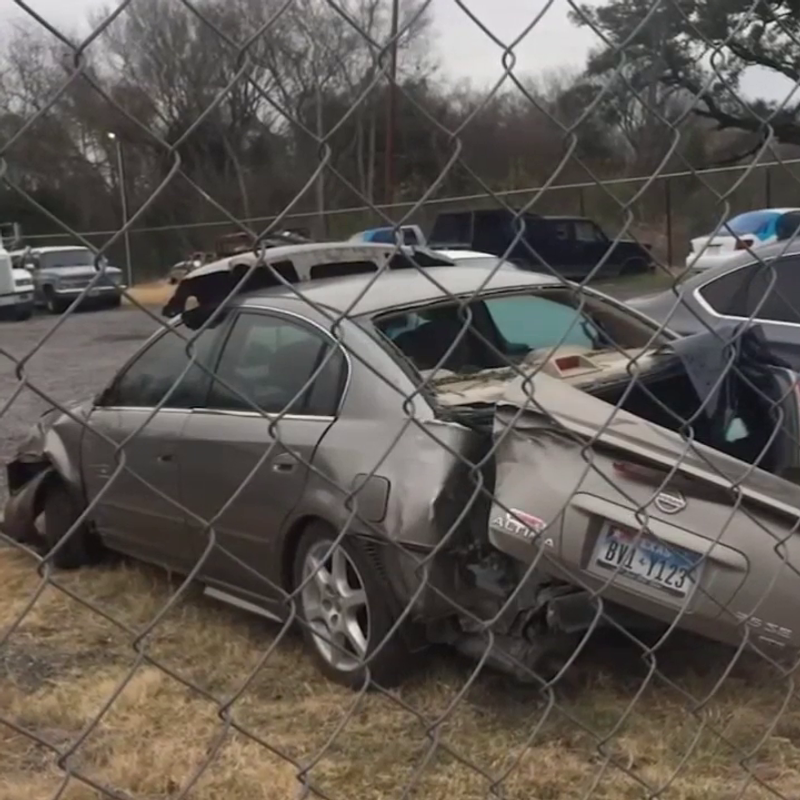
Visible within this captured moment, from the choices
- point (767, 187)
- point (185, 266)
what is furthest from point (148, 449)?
point (185, 266)

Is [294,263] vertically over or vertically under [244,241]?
under

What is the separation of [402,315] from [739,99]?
2.02m

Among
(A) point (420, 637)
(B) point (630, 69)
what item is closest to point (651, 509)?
(A) point (420, 637)

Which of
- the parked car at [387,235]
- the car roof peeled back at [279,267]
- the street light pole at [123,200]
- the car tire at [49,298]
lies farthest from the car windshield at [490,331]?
the street light pole at [123,200]

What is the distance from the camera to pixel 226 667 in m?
4.25

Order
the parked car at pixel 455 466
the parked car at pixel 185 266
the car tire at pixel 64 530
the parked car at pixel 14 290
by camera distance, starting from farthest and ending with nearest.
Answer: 1. the car tire at pixel 64 530
2. the parked car at pixel 455 466
3. the parked car at pixel 185 266
4. the parked car at pixel 14 290

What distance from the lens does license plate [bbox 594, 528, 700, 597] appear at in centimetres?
299

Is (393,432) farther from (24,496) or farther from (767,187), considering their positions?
(24,496)

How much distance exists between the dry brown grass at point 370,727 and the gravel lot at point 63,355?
95 cm

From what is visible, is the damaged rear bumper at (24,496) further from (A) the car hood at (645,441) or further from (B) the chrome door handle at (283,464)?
(A) the car hood at (645,441)

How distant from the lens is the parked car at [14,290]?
160 centimetres

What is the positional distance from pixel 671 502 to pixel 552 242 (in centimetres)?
98

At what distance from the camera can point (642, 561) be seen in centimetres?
307

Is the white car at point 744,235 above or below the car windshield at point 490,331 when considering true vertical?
above
